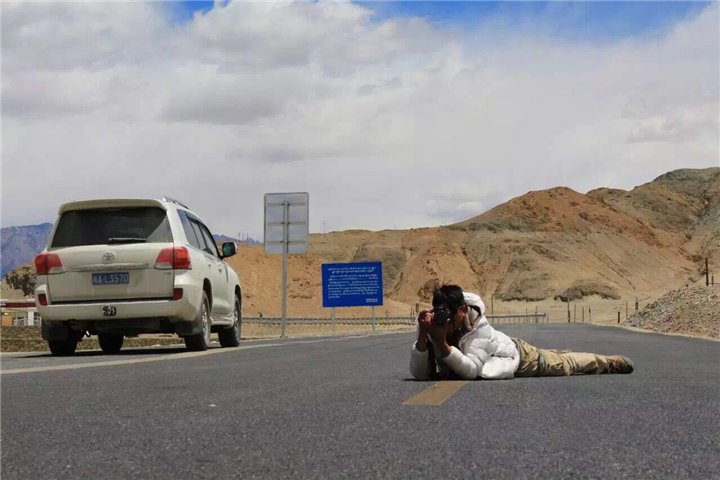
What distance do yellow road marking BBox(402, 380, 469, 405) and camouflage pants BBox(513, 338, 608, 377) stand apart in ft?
2.91

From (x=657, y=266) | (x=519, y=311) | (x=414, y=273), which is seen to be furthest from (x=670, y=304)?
(x=657, y=266)

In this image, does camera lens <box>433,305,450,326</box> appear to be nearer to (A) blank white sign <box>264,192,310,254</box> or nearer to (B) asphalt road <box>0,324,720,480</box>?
(B) asphalt road <box>0,324,720,480</box>

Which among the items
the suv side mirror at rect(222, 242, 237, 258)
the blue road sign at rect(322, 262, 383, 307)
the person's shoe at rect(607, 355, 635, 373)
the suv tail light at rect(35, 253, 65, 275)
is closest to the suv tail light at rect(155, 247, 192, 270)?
the suv tail light at rect(35, 253, 65, 275)

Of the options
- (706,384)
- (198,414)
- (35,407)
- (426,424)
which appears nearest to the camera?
(426,424)

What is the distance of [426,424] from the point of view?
4789 millimetres

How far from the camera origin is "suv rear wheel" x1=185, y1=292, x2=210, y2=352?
13477 millimetres

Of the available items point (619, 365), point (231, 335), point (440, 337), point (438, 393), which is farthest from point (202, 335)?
point (438, 393)

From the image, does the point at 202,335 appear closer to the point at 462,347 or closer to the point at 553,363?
the point at 553,363

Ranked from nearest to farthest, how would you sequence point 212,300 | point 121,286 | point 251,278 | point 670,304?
point 121,286, point 212,300, point 670,304, point 251,278

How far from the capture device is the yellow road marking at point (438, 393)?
5.86 metres

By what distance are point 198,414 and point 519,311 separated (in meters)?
105

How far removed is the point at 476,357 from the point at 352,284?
1477 inches

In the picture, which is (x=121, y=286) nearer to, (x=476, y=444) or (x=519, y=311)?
(x=476, y=444)

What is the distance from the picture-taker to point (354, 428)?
465cm
